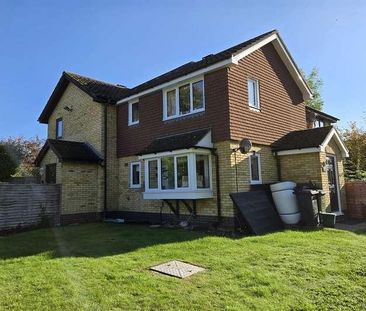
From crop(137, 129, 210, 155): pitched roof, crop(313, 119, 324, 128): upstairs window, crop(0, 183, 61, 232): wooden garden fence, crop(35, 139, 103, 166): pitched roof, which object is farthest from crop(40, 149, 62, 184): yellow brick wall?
crop(313, 119, 324, 128): upstairs window

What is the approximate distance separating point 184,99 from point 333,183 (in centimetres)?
757

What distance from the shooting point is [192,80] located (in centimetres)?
1390

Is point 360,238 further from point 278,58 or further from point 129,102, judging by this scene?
point 129,102

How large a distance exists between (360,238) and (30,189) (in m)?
12.6

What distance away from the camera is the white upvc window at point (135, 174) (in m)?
16.5

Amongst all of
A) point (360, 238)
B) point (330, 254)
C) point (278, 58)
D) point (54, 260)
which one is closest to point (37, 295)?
point (54, 260)

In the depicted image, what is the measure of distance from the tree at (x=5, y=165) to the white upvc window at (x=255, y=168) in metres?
13.9

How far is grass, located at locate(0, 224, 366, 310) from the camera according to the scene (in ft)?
17.3

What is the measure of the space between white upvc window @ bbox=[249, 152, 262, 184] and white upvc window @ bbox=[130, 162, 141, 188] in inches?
225

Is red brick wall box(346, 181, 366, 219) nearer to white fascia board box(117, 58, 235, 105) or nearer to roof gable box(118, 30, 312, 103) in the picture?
roof gable box(118, 30, 312, 103)

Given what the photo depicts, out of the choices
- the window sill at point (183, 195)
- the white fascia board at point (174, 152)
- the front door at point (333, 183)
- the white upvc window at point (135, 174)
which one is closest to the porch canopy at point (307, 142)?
the front door at point (333, 183)

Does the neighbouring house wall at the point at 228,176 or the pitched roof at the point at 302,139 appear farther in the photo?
the pitched roof at the point at 302,139

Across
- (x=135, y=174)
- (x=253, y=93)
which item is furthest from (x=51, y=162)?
(x=253, y=93)

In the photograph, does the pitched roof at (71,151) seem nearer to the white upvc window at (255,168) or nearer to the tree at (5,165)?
the tree at (5,165)
